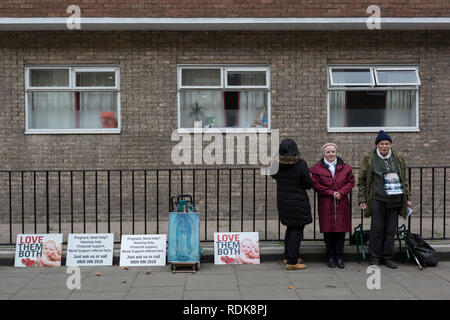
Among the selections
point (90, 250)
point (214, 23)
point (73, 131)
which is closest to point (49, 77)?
point (73, 131)

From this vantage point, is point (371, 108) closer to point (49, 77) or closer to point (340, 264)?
point (340, 264)

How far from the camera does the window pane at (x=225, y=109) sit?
10.4 metres

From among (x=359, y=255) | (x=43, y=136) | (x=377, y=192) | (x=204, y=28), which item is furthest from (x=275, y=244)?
(x=43, y=136)

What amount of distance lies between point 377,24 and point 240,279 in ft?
20.7

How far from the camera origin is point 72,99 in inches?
411

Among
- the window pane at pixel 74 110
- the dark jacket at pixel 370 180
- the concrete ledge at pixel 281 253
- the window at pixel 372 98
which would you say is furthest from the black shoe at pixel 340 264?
the window pane at pixel 74 110

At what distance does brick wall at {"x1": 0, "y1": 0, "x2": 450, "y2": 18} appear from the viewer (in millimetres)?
9703

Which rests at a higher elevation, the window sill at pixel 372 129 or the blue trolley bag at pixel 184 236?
the window sill at pixel 372 129

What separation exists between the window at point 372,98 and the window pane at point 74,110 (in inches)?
186

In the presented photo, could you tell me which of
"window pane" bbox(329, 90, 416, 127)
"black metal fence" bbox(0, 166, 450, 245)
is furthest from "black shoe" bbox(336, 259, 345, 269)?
"window pane" bbox(329, 90, 416, 127)

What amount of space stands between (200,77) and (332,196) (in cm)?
478
